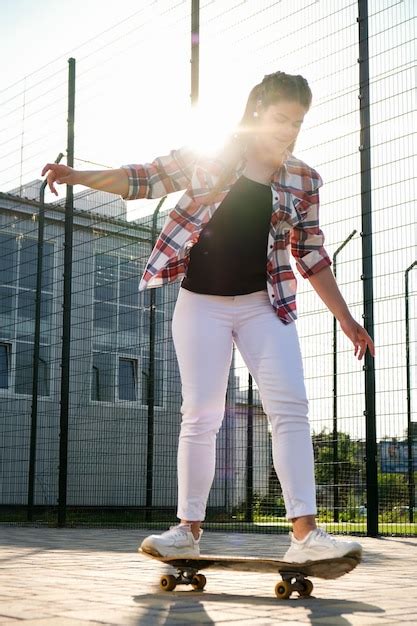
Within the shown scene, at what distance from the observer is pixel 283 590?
223cm

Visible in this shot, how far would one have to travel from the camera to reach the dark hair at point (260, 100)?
239 centimetres

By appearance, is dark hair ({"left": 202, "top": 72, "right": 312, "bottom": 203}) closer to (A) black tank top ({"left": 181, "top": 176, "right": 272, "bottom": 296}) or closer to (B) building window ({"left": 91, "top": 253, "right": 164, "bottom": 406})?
(A) black tank top ({"left": 181, "top": 176, "right": 272, "bottom": 296})

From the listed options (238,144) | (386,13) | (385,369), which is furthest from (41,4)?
(238,144)

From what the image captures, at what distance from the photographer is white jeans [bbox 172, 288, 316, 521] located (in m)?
2.37

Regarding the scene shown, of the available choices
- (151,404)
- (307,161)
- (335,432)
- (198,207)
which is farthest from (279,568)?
(151,404)

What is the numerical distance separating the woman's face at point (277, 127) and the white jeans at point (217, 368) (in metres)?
0.39

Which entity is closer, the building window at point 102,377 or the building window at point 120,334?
the building window at point 120,334

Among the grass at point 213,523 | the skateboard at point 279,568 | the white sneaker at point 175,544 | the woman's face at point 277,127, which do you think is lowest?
the grass at point 213,523

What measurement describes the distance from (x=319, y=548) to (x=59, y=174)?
1135 millimetres

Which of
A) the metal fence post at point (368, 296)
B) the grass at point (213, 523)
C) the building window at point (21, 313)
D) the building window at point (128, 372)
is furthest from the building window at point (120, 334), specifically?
the metal fence post at point (368, 296)

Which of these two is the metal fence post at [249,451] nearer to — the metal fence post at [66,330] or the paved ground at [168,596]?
the metal fence post at [66,330]

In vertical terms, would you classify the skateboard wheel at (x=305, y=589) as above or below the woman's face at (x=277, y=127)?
below

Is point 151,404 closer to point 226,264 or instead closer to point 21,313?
point 21,313

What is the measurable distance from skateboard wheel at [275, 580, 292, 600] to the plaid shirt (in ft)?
2.23
